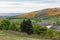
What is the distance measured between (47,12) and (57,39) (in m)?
114

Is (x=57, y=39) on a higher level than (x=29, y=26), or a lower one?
higher

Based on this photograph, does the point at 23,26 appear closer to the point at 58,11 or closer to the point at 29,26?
the point at 29,26

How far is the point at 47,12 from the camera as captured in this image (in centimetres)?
12962

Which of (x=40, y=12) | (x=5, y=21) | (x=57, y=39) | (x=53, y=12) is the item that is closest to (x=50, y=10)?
(x=53, y=12)

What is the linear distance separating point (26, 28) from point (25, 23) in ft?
4.76

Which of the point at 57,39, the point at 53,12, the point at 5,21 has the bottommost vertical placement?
the point at 53,12

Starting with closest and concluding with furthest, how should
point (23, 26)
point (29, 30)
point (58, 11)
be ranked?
1. point (29, 30)
2. point (23, 26)
3. point (58, 11)

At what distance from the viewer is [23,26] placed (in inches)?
1288

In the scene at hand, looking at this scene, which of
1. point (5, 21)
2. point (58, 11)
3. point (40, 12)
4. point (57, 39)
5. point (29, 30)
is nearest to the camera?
point (57, 39)

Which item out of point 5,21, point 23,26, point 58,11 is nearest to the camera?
point 23,26

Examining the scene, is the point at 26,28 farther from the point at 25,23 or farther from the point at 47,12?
the point at 47,12

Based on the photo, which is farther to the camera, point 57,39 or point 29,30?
point 29,30

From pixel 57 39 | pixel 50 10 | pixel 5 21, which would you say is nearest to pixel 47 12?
pixel 50 10

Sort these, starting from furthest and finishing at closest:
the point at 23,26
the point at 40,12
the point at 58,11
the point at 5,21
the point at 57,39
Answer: the point at 58,11
the point at 40,12
the point at 5,21
the point at 23,26
the point at 57,39
